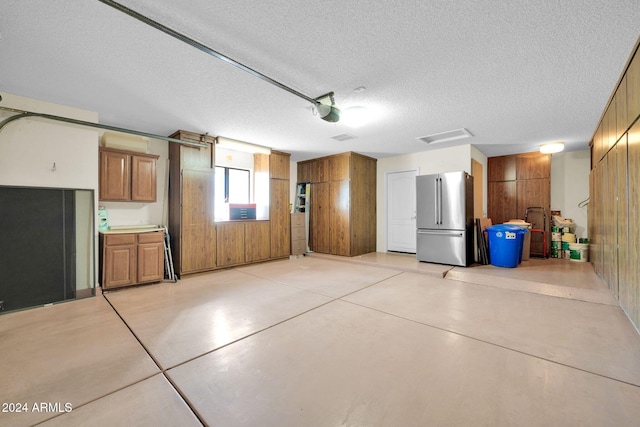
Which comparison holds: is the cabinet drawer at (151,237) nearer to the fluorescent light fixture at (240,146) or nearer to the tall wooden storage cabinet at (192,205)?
the tall wooden storage cabinet at (192,205)

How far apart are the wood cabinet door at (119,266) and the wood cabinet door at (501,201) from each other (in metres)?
8.12

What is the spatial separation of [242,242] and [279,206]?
51.0 inches

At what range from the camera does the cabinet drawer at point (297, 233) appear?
6.68 m

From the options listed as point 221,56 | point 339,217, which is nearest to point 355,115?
point 221,56

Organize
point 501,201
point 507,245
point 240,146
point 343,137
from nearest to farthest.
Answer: point 507,245 → point 343,137 → point 240,146 → point 501,201

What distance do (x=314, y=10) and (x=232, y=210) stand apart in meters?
4.35

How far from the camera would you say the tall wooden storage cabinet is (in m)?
4.70

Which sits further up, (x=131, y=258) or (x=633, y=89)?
(x=633, y=89)

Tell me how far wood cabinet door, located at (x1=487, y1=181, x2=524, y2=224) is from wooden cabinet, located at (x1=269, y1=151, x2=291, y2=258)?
5.46 metres

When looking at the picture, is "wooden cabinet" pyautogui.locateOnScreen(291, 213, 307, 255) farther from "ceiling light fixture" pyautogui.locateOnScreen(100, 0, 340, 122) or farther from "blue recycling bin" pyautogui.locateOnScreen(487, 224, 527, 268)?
"blue recycling bin" pyautogui.locateOnScreen(487, 224, 527, 268)

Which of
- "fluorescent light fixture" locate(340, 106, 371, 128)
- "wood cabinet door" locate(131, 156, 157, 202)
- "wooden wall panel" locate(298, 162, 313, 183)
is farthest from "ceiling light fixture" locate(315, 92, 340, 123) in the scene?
"wooden wall panel" locate(298, 162, 313, 183)

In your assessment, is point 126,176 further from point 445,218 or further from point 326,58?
point 445,218

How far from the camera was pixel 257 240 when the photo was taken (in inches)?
231

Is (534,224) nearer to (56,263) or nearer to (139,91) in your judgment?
(139,91)
